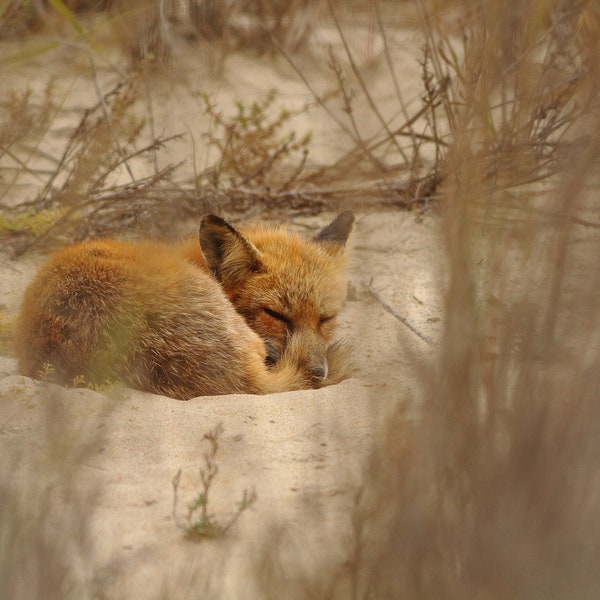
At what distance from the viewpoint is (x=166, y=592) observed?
A: 6.48 ft

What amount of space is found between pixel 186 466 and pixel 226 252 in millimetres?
1651

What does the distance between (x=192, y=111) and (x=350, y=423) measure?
463 centimetres

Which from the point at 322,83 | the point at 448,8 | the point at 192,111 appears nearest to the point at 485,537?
the point at 448,8

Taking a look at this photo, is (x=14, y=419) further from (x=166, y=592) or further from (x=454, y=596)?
(x=454, y=596)

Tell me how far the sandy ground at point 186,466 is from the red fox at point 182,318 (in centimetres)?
19

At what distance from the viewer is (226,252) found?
4.46m

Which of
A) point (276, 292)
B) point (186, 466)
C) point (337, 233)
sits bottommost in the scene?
point (186, 466)

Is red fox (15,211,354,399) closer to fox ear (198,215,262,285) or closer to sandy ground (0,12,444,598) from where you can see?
fox ear (198,215,262,285)

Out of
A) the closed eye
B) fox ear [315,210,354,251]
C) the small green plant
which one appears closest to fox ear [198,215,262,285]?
the closed eye

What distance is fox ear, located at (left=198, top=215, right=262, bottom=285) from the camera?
437 cm

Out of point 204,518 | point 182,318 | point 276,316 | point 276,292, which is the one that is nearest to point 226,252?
point 276,292

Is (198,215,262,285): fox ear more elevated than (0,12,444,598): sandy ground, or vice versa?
(198,215,262,285): fox ear

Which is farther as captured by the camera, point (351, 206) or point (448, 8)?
point (351, 206)

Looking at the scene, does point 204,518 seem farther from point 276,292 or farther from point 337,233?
point 337,233
